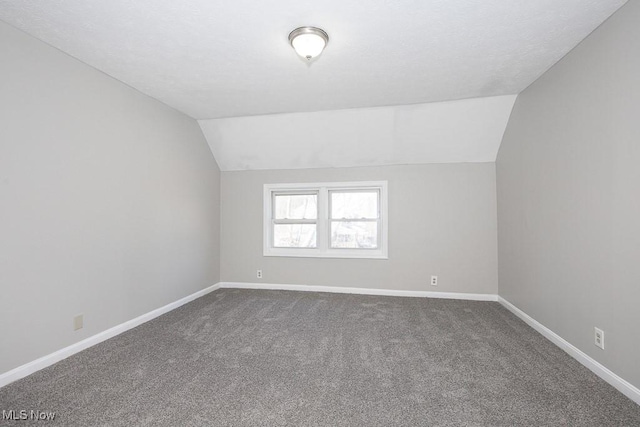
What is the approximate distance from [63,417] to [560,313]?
3.63 meters

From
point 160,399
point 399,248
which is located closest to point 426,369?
point 160,399

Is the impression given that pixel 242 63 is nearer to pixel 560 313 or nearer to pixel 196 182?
pixel 196 182

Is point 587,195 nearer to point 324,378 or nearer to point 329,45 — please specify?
point 329,45

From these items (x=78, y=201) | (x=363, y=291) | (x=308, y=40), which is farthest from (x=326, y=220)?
(x=78, y=201)

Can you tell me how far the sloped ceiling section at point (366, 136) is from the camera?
12.0 ft

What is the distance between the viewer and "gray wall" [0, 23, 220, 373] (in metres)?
2.06

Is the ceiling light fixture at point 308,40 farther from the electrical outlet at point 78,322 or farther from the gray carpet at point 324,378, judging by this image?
the electrical outlet at point 78,322

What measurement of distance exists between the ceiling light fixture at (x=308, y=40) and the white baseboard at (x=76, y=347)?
2.96 metres

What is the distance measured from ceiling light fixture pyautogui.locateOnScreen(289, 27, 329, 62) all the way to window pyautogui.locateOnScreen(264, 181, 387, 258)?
2463mm

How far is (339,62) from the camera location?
257 centimetres

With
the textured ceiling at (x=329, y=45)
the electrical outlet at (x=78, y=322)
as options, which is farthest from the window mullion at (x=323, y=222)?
the electrical outlet at (x=78, y=322)

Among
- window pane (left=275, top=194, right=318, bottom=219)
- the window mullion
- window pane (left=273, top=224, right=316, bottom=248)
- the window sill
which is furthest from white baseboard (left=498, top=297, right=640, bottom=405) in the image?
window pane (left=275, top=194, right=318, bottom=219)

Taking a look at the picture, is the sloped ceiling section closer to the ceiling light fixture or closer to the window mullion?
the window mullion

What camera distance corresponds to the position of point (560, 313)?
8.46 ft
